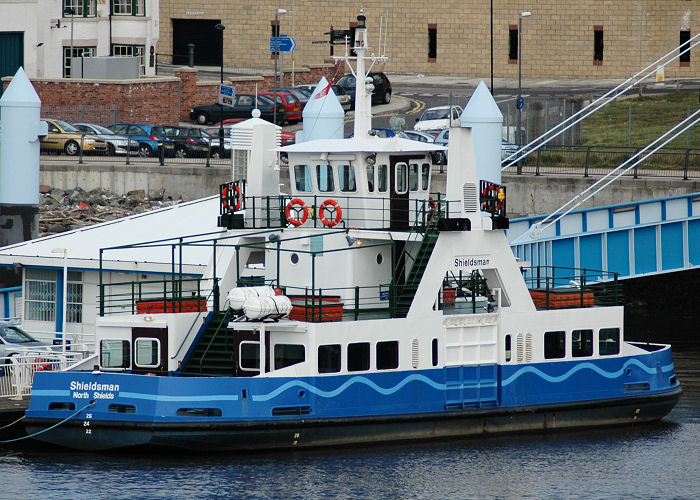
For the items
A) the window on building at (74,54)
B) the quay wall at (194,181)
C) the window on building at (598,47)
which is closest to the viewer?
the quay wall at (194,181)

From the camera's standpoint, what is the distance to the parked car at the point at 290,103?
234 ft

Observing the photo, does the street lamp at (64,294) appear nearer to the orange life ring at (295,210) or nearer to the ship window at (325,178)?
the orange life ring at (295,210)

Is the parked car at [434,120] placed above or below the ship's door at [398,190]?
above

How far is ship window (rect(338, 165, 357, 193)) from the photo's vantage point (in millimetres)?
33812

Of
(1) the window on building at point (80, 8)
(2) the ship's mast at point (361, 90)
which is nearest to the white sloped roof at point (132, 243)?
(2) the ship's mast at point (361, 90)

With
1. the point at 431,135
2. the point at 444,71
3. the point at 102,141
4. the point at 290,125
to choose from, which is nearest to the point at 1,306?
the point at 102,141

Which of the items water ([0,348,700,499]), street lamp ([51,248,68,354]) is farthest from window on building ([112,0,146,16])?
water ([0,348,700,499])

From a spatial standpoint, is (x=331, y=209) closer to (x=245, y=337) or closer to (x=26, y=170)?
(x=245, y=337)

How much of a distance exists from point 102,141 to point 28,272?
77.6 feet

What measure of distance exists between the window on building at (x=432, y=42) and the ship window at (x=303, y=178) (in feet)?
191

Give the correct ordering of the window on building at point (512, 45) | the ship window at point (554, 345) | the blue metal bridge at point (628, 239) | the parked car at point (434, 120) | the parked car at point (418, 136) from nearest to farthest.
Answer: the ship window at point (554, 345), the blue metal bridge at point (628, 239), the parked car at point (418, 136), the parked car at point (434, 120), the window on building at point (512, 45)

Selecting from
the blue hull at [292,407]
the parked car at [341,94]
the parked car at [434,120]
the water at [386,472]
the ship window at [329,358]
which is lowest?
the water at [386,472]

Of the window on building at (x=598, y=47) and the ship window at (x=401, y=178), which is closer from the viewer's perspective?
the ship window at (x=401, y=178)

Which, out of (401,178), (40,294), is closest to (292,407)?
(401,178)
